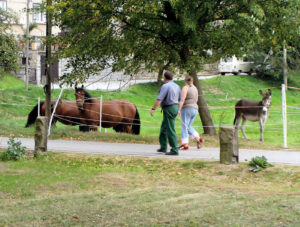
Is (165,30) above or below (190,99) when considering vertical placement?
above

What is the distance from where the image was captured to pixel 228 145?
11.5 meters

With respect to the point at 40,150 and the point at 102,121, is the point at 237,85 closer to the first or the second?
the point at 102,121

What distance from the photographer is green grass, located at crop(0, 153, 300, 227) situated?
7988mm

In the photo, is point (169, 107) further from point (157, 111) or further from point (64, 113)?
point (157, 111)

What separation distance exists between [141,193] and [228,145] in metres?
2.53

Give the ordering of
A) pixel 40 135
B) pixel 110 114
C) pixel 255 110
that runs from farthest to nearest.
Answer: pixel 110 114, pixel 255 110, pixel 40 135

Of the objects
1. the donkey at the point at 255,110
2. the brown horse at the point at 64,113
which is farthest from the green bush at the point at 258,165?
the brown horse at the point at 64,113

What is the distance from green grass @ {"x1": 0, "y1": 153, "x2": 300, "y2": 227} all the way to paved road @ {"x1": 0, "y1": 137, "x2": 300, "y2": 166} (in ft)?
3.58

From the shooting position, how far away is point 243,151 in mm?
15086

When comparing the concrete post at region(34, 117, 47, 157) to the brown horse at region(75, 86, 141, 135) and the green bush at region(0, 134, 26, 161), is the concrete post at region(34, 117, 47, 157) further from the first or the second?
the brown horse at region(75, 86, 141, 135)

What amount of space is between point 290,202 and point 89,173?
4.59 meters

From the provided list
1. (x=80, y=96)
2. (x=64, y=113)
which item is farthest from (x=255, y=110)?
(x=64, y=113)

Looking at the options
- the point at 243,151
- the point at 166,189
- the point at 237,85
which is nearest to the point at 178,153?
the point at 243,151

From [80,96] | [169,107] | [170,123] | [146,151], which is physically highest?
[80,96]
